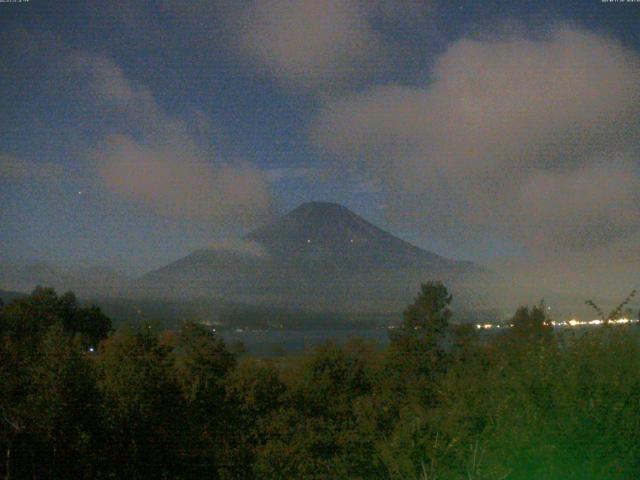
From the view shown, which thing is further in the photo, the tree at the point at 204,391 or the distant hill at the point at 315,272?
the distant hill at the point at 315,272

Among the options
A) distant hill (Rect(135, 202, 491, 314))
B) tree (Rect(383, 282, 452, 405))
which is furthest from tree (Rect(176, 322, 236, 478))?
distant hill (Rect(135, 202, 491, 314))

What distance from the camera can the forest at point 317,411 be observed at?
5965 millimetres

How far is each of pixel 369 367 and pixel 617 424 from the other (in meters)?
21.0

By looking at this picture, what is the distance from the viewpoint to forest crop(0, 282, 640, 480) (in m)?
5.96

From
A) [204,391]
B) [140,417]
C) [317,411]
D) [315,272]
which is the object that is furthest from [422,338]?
[315,272]

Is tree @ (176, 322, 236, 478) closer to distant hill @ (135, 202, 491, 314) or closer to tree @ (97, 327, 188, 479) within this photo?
tree @ (97, 327, 188, 479)

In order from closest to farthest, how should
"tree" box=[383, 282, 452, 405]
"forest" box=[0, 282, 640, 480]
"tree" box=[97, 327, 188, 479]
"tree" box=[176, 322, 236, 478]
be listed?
"forest" box=[0, 282, 640, 480]
"tree" box=[97, 327, 188, 479]
"tree" box=[176, 322, 236, 478]
"tree" box=[383, 282, 452, 405]

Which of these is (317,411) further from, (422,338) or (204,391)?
(422,338)

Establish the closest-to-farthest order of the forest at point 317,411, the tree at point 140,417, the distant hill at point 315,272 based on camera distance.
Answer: the forest at point 317,411 < the tree at point 140,417 < the distant hill at point 315,272

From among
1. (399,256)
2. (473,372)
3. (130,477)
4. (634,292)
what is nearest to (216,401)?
(130,477)

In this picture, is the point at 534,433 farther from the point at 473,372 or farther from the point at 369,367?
the point at 369,367

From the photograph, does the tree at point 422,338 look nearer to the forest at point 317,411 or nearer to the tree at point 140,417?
the forest at point 317,411

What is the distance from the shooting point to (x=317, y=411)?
2094cm

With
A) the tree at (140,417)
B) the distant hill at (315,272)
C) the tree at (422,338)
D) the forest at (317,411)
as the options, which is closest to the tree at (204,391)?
the forest at (317,411)
